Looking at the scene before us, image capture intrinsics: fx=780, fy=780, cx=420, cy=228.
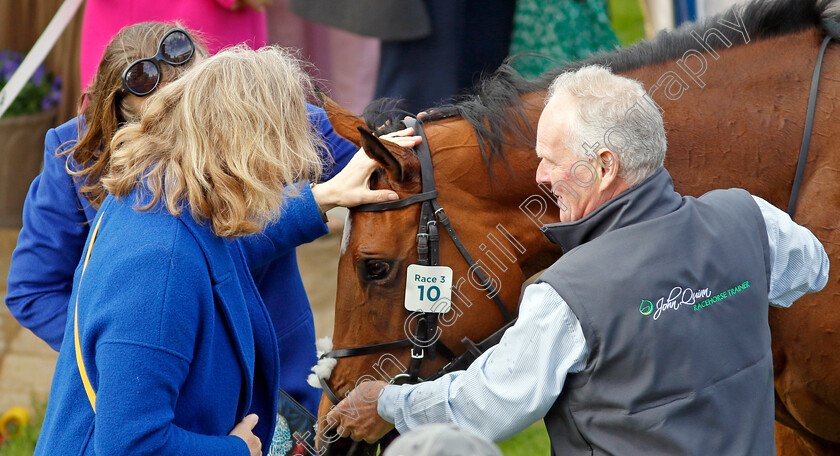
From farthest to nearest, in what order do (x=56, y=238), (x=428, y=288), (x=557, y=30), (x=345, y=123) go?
1. (x=557, y=30)
2. (x=345, y=123)
3. (x=428, y=288)
4. (x=56, y=238)

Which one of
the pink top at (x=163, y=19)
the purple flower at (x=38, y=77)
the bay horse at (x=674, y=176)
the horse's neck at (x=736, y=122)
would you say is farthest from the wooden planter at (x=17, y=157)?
the horse's neck at (x=736, y=122)

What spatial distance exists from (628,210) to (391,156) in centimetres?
83

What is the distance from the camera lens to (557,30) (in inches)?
198

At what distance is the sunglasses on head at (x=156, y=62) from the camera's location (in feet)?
6.72

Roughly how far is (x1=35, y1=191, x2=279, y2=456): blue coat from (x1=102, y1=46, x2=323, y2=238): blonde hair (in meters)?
0.06

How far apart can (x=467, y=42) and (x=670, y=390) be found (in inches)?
134

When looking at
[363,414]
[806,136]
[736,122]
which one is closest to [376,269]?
[363,414]

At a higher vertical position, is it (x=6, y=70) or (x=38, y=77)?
(x=6, y=70)

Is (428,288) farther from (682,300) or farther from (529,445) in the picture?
(529,445)

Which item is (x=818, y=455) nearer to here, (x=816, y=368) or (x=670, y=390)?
(x=816, y=368)

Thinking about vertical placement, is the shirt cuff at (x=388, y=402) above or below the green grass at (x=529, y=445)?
above

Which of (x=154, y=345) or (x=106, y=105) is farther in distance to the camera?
(x=106, y=105)

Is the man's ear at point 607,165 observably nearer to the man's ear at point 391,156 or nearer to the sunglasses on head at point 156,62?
the man's ear at point 391,156

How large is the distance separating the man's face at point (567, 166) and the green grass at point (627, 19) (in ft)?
23.2
